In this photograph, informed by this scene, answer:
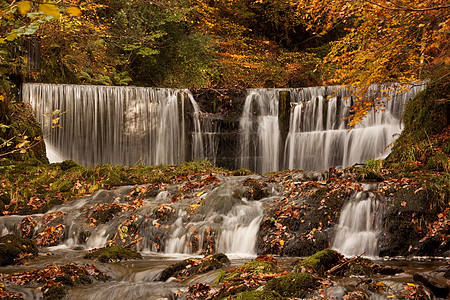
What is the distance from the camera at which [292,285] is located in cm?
440

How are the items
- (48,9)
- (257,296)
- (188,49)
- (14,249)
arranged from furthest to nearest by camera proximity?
(188,49) → (14,249) → (257,296) → (48,9)

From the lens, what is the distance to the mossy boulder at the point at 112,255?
6441mm

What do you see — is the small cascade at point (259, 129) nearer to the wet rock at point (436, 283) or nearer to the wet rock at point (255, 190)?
the wet rock at point (255, 190)

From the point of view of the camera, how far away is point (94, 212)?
8.82 meters

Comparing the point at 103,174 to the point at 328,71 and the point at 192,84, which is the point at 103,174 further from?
the point at 328,71

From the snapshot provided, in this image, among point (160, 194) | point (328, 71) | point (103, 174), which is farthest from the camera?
point (328, 71)

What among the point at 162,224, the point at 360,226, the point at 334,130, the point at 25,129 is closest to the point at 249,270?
the point at 360,226

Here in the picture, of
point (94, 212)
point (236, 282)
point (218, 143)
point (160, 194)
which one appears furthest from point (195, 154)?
point (236, 282)

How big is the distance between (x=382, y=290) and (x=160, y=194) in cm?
623

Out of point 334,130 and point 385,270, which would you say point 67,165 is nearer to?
point 334,130

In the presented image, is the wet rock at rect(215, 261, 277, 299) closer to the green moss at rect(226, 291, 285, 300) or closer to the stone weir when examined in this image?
the green moss at rect(226, 291, 285, 300)

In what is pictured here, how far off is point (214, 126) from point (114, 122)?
12.0ft

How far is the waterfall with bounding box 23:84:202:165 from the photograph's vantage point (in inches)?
533

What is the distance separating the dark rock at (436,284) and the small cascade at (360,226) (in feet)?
6.47
